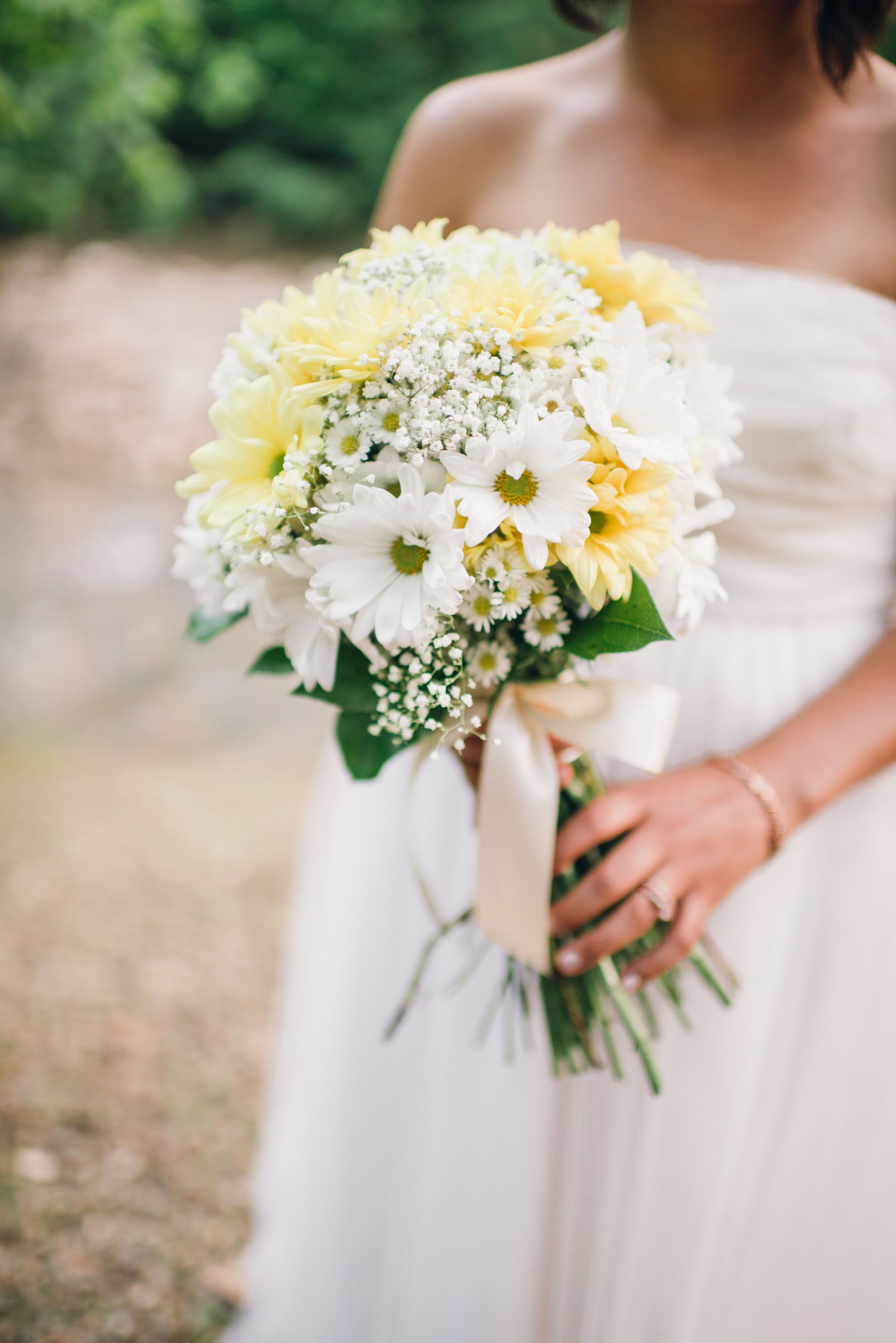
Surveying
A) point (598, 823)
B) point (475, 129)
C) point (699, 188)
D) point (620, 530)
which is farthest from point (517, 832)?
Result: point (475, 129)

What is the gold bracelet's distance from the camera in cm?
125

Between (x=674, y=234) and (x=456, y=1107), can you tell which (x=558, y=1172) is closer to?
(x=456, y=1107)

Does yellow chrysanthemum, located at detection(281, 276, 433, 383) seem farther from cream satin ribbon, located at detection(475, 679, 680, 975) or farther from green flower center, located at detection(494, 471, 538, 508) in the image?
cream satin ribbon, located at detection(475, 679, 680, 975)

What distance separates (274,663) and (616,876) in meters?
0.48

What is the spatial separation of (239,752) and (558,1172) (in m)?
2.88

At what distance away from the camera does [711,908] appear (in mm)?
1232

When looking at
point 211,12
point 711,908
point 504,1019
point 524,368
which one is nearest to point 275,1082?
point 504,1019

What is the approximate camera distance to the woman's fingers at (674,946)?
3.96 ft

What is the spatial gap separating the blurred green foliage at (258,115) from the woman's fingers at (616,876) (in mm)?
9688

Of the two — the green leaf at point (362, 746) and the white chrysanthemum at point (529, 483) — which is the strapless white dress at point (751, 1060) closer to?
the green leaf at point (362, 746)

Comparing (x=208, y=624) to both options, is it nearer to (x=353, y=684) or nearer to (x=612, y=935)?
(x=353, y=684)

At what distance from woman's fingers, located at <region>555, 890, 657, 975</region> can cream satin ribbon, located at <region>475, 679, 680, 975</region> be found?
6 cm

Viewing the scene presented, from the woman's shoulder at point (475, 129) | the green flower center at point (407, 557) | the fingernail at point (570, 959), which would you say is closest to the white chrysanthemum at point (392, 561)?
the green flower center at point (407, 557)

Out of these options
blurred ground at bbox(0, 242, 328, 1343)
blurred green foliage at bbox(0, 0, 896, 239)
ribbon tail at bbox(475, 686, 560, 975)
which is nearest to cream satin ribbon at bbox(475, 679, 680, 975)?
ribbon tail at bbox(475, 686, 560, 975)
